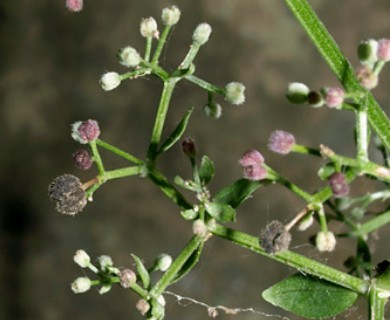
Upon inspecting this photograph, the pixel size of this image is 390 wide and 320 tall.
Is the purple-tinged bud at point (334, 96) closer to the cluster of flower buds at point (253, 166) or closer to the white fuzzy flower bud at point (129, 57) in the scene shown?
the cluster of flower buds at point (253, 166)

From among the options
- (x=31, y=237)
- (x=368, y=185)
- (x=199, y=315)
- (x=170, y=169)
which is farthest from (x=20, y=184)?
(x=368, y=185)

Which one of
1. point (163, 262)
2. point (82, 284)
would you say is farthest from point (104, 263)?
point (163, 262)

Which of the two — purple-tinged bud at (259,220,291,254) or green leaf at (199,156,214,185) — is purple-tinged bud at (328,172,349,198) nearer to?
purple-tinged bud at (259,220,291,254)

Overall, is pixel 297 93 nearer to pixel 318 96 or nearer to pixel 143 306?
pixel 318 96

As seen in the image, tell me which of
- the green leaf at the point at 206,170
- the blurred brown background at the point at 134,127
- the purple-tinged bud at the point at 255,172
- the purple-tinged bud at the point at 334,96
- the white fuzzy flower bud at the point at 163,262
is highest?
the blurred brown background at the point at 134,127

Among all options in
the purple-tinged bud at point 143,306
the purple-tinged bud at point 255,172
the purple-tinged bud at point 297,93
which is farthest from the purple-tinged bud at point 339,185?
the purple-tinged bud at point 143,306

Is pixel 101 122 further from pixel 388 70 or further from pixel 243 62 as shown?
pixel 388 70

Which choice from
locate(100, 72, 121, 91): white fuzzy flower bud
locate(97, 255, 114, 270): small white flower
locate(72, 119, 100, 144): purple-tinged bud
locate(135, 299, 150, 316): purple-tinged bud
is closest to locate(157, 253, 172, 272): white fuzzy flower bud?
locate(97, 255, 114, 270): small white flower
